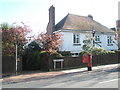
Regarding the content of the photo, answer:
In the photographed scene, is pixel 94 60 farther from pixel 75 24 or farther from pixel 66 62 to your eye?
pixel 75 24

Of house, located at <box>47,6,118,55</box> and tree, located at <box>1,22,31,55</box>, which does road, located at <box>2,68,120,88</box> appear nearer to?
tree, located at <box>1,22,31,55</box>

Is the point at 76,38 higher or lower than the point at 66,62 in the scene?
higher

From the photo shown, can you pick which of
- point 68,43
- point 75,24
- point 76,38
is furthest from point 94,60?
point 75,24

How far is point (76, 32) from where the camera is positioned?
73.6 ft

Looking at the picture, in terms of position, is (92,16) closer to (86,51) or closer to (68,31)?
(68,31)

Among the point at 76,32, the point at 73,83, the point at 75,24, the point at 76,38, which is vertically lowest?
the point at 73,83

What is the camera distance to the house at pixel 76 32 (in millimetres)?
21547

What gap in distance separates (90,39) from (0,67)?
11.2 m

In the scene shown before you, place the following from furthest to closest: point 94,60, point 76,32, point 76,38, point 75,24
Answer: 1. point 75,24
2. point 76,38
3. point 76,32
4. point 94,60

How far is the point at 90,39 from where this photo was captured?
18.2 m

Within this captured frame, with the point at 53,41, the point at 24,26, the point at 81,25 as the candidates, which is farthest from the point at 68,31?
the point at 24,26

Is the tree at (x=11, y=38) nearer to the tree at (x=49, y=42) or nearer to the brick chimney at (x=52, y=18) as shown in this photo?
the tree at (x=49, y=42)

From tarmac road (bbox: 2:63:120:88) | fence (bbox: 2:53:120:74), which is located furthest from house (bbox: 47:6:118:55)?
tarmac road (bbox: 2:63:120:88)

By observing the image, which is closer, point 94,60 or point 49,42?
point 49,42
